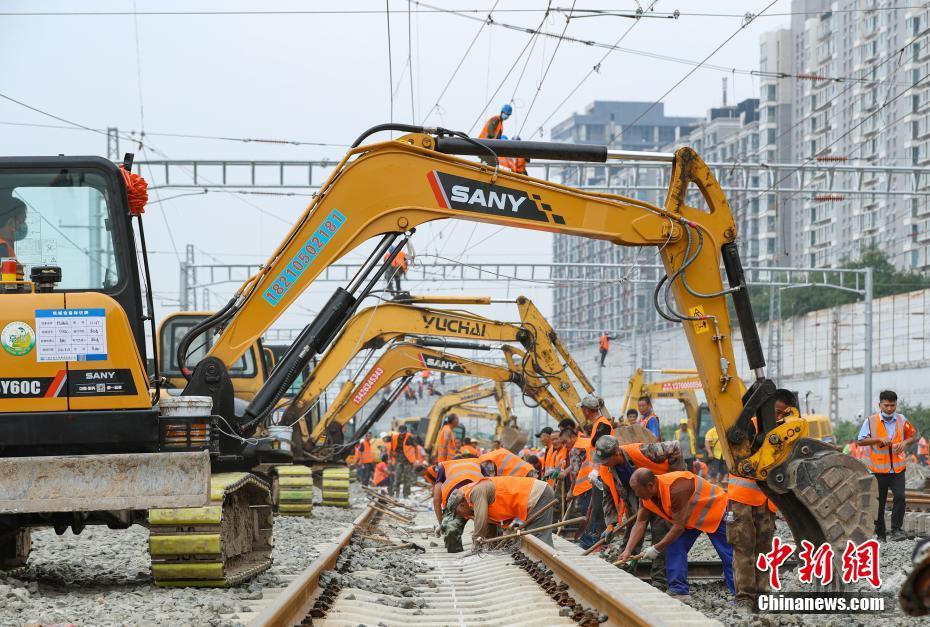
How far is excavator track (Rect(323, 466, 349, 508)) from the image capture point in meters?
24.5

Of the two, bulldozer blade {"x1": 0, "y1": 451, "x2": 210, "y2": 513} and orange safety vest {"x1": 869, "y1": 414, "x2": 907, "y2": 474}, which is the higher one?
bulldozer blade {"x1": 0, "y1": 451, "x2": 210, "y2": 513}

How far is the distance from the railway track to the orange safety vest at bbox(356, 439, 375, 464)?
31.5 meters

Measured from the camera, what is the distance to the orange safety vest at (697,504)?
10141mm

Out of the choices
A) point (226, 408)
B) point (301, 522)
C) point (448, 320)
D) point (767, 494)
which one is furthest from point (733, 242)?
point (448, 320)

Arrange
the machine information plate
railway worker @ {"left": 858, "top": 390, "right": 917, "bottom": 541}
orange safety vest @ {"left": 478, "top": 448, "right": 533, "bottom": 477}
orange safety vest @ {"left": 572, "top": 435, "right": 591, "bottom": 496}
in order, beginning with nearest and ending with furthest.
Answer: the machine information plate < orange safety vest @ {"left": 478, "top": 448, "right": 533, "bottom": 477} < orange safety vest @ {"left": 572, "top": 435, "right": 591, "bottom": 496} < railway worker @ {"left": 858, "top": 390, "right": 917, "bottom": 541}

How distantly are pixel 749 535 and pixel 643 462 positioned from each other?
5.35 feet

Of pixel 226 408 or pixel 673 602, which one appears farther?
pixel 226 408

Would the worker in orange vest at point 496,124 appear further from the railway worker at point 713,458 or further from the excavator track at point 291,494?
the railway worker at point 713,458

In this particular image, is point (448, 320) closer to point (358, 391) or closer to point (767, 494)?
point (358, 391)

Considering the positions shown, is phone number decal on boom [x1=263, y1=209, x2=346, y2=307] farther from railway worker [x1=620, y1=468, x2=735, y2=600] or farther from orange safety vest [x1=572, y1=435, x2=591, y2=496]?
orange safety vest [x1=572, y1=435, x2=591, y2=496]

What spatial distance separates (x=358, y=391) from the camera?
25641mm

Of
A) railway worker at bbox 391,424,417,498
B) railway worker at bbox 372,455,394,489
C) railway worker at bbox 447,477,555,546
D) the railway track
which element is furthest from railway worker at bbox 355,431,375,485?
the railway track

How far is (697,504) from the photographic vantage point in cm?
1014

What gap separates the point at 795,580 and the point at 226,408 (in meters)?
5.22
